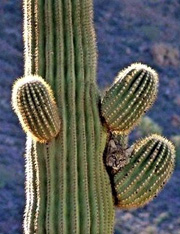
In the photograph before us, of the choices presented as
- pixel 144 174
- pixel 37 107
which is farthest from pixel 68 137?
pixel 144 174

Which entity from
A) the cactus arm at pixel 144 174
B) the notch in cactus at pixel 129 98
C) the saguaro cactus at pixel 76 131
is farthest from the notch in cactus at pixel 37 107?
the cactus arm at pixel 144 174

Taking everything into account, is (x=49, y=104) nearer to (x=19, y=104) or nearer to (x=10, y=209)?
(x=19, y=104)

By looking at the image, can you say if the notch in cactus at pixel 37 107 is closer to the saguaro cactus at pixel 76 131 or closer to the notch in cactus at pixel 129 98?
the saguaro cactus at pixel 76 131

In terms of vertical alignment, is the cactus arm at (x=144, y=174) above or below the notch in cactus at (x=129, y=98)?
below

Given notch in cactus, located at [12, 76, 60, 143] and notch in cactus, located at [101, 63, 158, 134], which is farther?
notch in cactus, located at [101, 63, 158, 134]

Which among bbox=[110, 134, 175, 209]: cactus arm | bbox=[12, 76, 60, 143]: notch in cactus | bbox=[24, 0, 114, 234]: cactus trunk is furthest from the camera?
bbox=[110, 134, 175, 209]: cactus arm

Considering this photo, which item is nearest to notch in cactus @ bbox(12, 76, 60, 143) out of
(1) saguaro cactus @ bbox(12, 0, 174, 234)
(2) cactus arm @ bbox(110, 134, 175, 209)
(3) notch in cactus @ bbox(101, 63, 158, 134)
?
(1) saguaro cactus @ bbox(12, 0, 174, 234)

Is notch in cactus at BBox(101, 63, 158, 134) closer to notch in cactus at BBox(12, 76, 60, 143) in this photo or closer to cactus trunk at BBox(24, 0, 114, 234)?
cactus trunk at BBox(24, 0, 114, 234)
